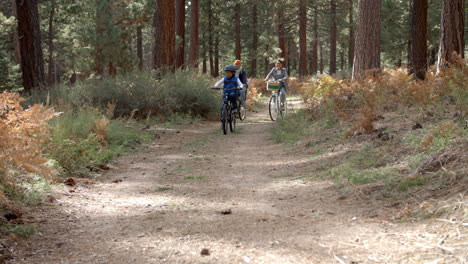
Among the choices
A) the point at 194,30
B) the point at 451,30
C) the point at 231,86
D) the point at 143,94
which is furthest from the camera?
the point at 194,30

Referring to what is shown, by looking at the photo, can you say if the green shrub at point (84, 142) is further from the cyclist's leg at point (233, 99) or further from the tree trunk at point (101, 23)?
the tree trunk at point (101, 23)

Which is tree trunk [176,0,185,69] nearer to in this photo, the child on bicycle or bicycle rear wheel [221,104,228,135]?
the child on bicycle

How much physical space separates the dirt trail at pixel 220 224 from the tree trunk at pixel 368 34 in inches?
277

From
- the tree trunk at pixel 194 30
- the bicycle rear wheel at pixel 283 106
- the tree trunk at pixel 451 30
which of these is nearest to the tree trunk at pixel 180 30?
the tree trunk at pixel 194 30

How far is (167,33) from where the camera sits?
59.2ft

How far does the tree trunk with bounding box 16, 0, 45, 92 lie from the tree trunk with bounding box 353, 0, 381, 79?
10629mm

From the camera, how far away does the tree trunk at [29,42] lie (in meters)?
15.4

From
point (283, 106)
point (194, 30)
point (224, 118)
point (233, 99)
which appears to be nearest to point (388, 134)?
point (224, 118)

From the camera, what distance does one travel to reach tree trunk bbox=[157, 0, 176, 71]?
17672 millimetres

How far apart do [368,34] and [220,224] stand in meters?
10.4

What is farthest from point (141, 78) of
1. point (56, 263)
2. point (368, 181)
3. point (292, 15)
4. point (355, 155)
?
point (292, 15)

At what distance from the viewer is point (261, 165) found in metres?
7.75

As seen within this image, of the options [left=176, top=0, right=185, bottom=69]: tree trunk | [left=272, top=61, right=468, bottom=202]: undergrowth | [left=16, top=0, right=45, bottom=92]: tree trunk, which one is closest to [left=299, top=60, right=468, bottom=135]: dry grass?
[left=272, top=61, right=468, bottom=202]: undergrowth

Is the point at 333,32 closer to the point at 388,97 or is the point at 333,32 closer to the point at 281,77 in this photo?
the point at 281,77
